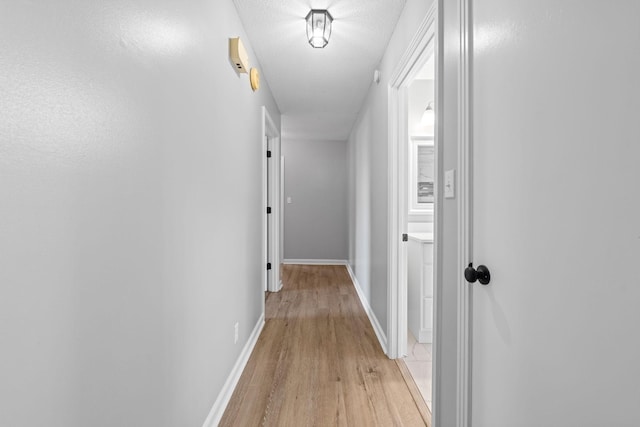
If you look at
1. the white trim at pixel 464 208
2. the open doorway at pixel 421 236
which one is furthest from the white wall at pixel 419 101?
the white trim at pixel 464 208

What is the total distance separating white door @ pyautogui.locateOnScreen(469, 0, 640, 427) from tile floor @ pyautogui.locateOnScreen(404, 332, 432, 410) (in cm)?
99

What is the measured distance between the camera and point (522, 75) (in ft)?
2.84

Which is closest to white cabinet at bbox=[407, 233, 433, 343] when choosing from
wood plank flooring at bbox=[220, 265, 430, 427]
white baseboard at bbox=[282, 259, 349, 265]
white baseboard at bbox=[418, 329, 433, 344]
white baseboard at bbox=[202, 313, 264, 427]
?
white baseboard at bbox=[418, 329, 433, 344]

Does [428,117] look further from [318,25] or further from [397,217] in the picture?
[318,25]

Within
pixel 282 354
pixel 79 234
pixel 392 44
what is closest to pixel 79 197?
pixel 79 234

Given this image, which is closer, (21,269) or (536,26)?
(21,269)

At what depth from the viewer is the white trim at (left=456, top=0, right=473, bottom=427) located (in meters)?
1.14

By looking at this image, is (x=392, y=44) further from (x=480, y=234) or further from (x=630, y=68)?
(x=630, y=68)

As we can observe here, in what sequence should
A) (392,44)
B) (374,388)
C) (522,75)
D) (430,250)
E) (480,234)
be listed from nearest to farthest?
(522,75)
(480,234)
(374,388)
(392,44)
(430,250)

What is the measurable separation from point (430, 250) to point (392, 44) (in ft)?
5.15

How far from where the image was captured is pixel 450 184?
1.28 metres

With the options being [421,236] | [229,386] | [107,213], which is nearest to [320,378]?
[229,386]

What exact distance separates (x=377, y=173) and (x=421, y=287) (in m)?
1.08

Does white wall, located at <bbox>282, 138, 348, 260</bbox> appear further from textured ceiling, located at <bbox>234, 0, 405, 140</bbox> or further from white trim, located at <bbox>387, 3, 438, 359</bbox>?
white trim, located at <bbox>387, 3, 438, 359</bbox>
